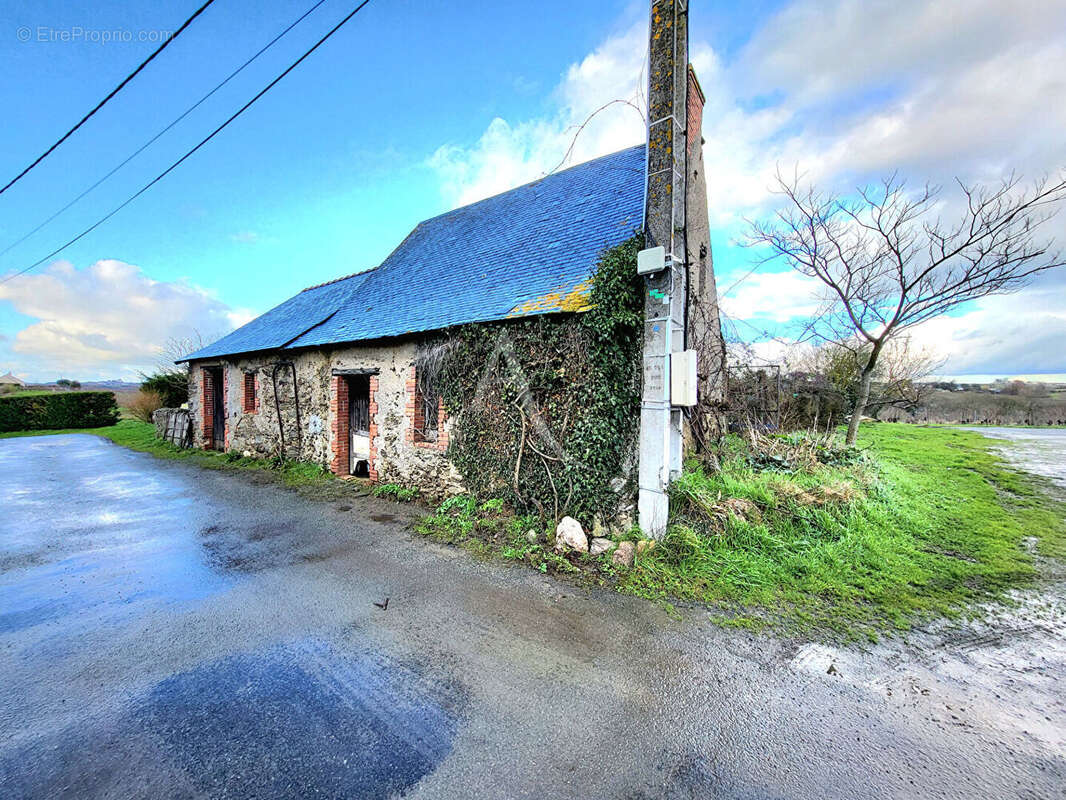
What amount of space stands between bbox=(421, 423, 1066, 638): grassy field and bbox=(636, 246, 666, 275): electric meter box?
8.45ft

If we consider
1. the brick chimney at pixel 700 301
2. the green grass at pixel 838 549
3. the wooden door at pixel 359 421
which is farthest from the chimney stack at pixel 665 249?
the wooden door at pixel 359 421

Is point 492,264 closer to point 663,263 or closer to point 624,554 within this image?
point 663,263

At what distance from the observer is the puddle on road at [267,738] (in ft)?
6.88

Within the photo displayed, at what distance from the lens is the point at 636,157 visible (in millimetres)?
8883

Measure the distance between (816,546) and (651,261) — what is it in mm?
3786

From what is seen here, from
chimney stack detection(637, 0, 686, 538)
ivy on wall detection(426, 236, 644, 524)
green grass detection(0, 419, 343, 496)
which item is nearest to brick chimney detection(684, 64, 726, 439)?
chimney stack detection(637, 0, 686, 538)

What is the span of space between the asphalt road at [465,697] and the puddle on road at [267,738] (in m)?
0.01

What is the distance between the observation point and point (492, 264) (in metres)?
8.67

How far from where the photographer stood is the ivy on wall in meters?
5.25

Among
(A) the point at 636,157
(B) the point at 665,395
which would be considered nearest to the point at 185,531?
(B) the point at 665,395

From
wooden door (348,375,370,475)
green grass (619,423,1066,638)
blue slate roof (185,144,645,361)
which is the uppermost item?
blue slate roof (185,144,645,361)

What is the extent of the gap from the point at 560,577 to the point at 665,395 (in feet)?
7.75

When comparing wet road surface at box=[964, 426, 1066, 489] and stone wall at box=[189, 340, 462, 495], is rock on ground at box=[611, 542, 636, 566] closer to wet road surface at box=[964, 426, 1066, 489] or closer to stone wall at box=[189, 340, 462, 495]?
stone wall at box=[189, 340, 462, 495]

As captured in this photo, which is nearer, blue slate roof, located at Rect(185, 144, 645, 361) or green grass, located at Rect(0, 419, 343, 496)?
blue slate roof, located at Rect(185, 144, 645, 361)
